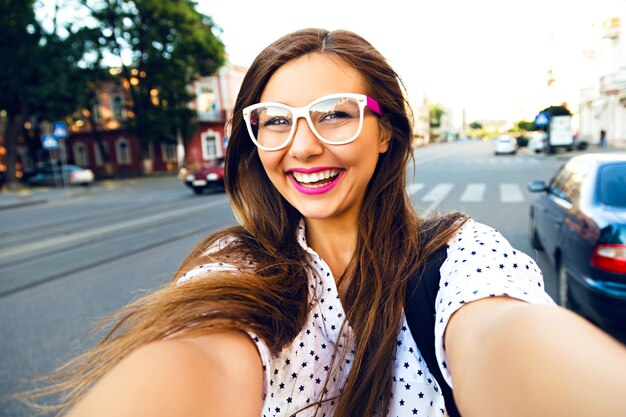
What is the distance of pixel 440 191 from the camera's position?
11.7 meters

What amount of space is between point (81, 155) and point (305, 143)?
3972 cm

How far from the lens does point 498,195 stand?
10414mm

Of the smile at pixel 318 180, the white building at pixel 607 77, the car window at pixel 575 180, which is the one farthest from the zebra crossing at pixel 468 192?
the white building at pixel 607 77

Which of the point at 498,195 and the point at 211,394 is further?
the point at 498,195

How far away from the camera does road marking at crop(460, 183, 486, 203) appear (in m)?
9.81

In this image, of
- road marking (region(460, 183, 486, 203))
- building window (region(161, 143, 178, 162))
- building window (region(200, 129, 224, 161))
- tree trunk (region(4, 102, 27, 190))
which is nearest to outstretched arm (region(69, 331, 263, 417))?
road marking (region(460, 183, 486, 203))

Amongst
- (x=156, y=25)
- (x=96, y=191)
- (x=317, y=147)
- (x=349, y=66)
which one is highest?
(x=156, y=25)

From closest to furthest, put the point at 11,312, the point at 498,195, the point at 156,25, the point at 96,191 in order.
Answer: the point at 11,312, the point at 498,195, the point at 96,191, the point at 156,25

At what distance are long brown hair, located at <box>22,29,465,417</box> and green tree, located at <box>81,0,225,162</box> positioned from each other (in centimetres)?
2687

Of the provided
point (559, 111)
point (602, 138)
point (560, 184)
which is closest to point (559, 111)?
point (559, 111)

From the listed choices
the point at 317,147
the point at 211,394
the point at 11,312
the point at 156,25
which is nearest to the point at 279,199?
the point at 317,147

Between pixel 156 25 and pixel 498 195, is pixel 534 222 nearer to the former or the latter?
pixel 498 195

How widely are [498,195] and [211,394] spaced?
10.9 m

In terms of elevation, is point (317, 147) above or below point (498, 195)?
above
